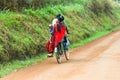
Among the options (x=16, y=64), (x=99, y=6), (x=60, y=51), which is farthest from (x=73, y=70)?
(x=99, y=6)

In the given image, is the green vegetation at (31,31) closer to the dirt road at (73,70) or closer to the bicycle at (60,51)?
the dirt road at (73,70)

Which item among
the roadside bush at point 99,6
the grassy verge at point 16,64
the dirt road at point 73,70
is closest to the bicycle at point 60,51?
the dirt road at point 73,70

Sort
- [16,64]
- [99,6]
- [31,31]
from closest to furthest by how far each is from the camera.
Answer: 1. [16,64]
2. [31,31]
3. [99,6]

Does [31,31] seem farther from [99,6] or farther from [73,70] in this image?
[99,6]

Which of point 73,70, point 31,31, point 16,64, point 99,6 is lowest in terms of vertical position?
point 99,6

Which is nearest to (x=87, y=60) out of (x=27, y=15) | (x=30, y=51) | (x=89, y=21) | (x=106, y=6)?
(x=30, y=51)

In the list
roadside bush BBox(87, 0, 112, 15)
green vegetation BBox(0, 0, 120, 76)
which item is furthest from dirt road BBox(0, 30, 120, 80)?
roadside bush BBox(87, 0, 112, 15)

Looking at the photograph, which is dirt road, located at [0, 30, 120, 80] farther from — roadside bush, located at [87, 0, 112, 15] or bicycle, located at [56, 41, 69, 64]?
roadside bush, located at [87, 0, 112, 15]

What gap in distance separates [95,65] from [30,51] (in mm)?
3656

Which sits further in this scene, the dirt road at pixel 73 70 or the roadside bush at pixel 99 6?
the roadside bush at pixel 99 6

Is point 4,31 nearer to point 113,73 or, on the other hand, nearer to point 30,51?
point 30,51

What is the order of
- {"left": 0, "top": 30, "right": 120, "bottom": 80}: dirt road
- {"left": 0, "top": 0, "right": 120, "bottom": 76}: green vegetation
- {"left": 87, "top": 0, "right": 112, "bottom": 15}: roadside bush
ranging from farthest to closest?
{"left": 87, "top": 0, "right": 112, "bottom": 15}: roadside bush, {"left": 0, "top": 0, "right": 120, "bottom": 76}: green vegetation, {"left": 0, "top": 30, "right": 120, "bottom": 80}: dirt road

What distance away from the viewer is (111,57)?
16578 mm

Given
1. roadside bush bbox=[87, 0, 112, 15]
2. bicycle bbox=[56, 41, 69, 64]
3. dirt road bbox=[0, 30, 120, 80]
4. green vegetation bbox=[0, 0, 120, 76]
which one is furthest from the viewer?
roadside bush bbox=[87, 0, 112, 15]
